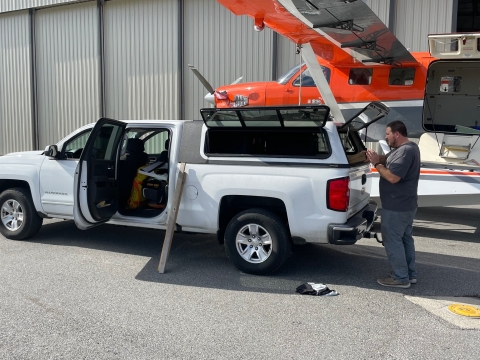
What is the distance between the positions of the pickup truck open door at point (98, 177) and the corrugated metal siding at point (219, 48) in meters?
8.99

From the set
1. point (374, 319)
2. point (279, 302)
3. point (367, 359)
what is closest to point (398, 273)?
point (374, 319)

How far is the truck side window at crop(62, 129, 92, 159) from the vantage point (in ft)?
21.6

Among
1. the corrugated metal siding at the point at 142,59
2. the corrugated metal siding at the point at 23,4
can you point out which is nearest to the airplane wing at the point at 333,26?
the corrugated metal siding at the point at 142,59

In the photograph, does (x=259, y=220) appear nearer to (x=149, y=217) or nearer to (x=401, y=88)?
(x=149, y=217)

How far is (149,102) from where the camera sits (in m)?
16.5

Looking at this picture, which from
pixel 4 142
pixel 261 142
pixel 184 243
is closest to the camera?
pixel 261 142

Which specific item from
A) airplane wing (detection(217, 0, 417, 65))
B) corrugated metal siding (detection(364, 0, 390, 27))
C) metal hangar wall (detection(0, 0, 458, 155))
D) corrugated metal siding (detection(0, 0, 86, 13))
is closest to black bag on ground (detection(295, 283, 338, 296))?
airplane wing (detection(217, 0, 417, 65))

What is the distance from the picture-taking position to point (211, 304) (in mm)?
4668

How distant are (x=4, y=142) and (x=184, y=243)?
16181 mm

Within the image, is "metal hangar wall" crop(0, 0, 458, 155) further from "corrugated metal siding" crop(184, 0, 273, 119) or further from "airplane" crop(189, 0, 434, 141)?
"airplane" crop(189, 0, 434, 141)

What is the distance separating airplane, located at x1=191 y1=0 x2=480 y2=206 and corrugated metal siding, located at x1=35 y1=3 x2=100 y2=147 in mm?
8997

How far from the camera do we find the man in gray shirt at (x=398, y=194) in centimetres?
504

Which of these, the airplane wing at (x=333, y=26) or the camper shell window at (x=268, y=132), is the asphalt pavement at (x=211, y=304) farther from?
the airplane wing at (x=333, y=26)

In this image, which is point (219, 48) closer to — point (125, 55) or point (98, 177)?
point (125, 55)
